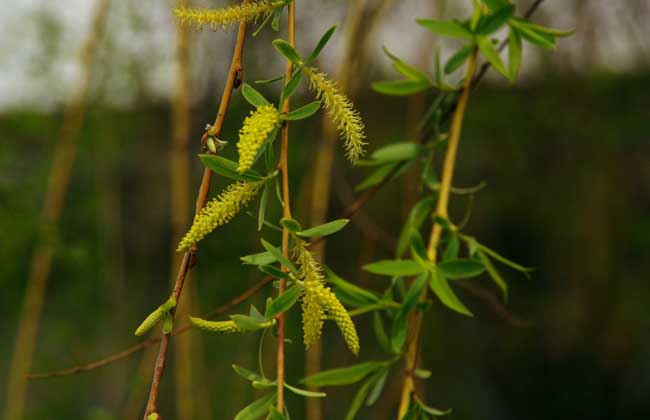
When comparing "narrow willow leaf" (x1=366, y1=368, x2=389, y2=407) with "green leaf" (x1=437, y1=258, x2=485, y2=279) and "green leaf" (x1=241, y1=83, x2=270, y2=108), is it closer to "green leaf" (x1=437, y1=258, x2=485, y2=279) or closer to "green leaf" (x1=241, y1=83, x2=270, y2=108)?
"green leaf" (x1=437, y1=258, x2=485, y2=279)

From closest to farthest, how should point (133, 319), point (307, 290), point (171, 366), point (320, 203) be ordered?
point (307, 290) < point (320, 203) < point (133, 319) < point (171, 366)

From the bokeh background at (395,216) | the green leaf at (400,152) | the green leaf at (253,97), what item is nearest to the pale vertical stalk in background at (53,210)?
the bokeh background at (395,216)

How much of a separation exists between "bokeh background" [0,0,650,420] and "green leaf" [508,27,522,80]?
2.07 feet

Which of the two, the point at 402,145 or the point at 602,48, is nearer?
the point at 402,145

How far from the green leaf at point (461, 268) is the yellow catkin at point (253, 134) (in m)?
0.15

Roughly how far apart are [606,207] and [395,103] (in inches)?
17.5

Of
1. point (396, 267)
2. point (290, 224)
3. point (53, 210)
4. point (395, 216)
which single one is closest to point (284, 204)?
point (290, 224)

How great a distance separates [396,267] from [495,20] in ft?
0.45

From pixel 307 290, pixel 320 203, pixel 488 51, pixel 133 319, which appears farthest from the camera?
pixel 133 319

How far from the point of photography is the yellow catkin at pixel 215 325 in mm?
268

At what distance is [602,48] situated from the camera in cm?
129

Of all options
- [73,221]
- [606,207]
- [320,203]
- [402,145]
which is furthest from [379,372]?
[606,207]

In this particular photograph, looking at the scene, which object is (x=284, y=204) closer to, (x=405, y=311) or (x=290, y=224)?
(x=290, y=224)

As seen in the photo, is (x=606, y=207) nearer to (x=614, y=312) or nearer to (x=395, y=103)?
(x=614, y=312)
